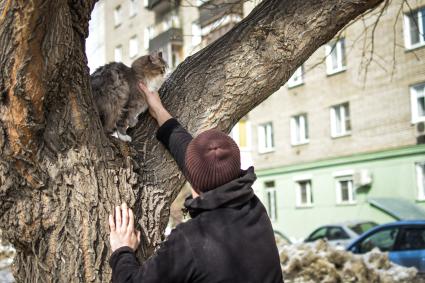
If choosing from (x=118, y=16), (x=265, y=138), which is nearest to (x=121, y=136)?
(x=265, y=138)

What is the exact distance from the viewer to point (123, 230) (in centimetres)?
280

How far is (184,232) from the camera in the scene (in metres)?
2.41

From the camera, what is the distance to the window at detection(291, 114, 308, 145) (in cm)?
2369

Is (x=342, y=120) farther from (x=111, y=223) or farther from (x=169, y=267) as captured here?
(x=169, y=267)

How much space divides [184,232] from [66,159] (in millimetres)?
813

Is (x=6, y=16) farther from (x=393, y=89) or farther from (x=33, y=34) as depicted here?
(x=393, y=89)

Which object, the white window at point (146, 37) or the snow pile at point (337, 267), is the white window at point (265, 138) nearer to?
the white window at point (146, 37)

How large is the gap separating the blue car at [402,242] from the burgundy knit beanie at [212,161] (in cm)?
821

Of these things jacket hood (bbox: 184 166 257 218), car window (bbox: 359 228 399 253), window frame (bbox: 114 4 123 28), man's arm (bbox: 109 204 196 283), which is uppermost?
window frame (bbox: 114 4 123 28)

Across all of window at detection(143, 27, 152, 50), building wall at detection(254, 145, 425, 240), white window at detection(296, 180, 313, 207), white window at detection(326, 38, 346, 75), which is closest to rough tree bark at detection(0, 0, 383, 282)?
building wall at detection(254, 145, 425, 240)

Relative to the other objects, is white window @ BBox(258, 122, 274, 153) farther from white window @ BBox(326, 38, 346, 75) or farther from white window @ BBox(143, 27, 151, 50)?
white window @ BBox(143, 27, 151, 50)

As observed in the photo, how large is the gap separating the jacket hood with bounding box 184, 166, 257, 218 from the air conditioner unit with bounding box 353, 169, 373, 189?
18373 mm

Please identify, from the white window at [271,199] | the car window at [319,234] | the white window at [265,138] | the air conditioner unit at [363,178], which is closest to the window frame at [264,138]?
the white window at [265,138]

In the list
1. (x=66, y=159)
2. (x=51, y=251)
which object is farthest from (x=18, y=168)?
(x=51, y=251)
